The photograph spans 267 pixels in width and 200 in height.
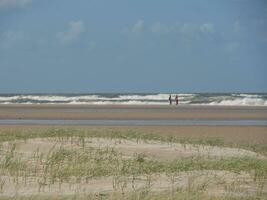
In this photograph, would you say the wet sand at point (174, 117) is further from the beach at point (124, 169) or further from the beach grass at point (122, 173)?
the beach grass at point (122, 173)

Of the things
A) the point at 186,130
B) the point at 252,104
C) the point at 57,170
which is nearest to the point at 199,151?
the point at 57,170

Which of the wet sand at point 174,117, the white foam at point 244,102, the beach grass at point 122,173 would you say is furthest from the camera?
the white foam at point 244,102

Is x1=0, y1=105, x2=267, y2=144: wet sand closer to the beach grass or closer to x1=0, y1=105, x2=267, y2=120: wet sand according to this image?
x1=0, y1=105, x2=267, y2=120: wet sand

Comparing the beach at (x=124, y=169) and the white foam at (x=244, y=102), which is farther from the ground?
the beach at (x=124, y=169)

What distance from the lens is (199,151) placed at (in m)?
13.1

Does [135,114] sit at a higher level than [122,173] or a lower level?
lower

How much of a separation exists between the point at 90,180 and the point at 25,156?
2.57 meters

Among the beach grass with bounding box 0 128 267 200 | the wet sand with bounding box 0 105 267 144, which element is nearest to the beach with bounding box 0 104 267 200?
the beach grass with bounding box 0 128 267 200

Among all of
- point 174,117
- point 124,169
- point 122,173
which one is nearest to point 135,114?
point 174,117

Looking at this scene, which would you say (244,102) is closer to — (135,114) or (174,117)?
(135,114)

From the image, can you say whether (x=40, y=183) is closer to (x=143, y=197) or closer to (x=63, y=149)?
(x=143, y=197)

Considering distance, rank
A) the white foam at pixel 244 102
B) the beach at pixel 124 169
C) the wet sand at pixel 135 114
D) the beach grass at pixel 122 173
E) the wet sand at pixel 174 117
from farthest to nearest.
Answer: the white foam at pixel 244 102, the wet sand at pixel 135 114, the wet sand at pixel 174 117, the beach at pixel 124 169, the beach grass at pixel 122 173

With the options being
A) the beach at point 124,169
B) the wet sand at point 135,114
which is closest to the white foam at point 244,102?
the wet sand at point 135,114

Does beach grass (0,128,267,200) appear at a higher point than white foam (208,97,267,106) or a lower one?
higher
